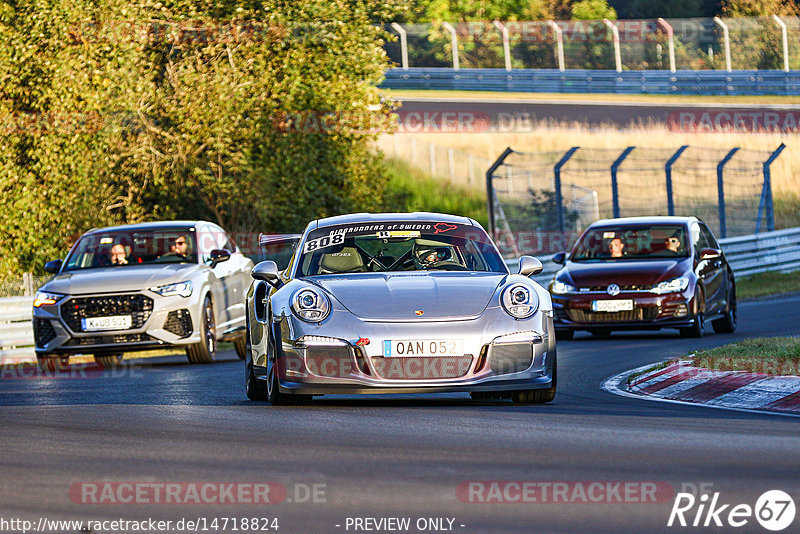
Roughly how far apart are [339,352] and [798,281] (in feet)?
67.1

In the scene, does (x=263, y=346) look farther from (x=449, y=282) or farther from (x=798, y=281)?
(x=798, y=281)

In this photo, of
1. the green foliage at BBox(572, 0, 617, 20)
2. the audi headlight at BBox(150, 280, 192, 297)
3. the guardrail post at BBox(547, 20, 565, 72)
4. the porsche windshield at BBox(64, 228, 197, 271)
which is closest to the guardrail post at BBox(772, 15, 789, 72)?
the guardrail post at BBox(547, 20, 565, 72)

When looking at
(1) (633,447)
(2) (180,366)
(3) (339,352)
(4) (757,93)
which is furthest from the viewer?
(4) (757,93)

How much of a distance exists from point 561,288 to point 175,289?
185 inches

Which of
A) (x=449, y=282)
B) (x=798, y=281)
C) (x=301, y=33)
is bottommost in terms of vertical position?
(x=798, y=281)

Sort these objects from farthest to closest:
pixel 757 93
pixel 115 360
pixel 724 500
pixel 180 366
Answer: pixel 757 93
pixel 115 360
pixel 180 366
pixel 724 500

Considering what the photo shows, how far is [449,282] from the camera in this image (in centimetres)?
1038

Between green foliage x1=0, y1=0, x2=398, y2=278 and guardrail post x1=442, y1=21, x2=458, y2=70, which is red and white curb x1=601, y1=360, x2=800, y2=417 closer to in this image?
green foliage x1=0, y1=0, x2=398, y2=278

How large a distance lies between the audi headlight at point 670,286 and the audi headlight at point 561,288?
1.00 meters

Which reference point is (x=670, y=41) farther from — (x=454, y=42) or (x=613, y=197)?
(x=613, y=197)

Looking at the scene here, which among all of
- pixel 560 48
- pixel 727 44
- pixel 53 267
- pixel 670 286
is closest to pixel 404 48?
pixel 560 48

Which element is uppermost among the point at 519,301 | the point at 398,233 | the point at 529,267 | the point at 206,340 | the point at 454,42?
the point at 454,42

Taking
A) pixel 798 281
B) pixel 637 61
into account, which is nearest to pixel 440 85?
pixel 637 61

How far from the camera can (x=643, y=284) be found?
1820cm
